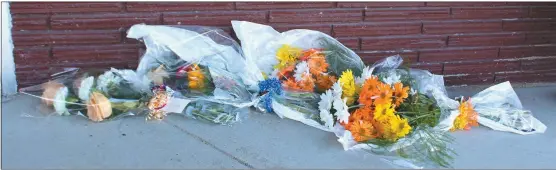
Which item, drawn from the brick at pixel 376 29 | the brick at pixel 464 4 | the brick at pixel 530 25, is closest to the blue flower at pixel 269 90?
the brick at pixel 376 29

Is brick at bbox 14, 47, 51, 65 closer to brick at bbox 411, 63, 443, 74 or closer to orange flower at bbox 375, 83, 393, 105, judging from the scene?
orange flower at bbox 375, 83, 393, 105

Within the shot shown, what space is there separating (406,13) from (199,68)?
47.5 inches

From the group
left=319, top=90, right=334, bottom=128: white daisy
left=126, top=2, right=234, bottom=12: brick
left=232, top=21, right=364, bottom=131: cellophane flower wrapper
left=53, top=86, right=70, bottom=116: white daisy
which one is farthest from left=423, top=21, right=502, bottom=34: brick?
left=53, top=86, right=70, bottom=116: white daisy

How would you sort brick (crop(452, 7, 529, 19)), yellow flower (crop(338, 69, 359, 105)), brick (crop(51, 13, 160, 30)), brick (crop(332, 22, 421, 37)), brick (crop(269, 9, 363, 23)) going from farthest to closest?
1. brick (crop(452, 7, 529, 19))
2. brick (crop(332, 22, 421, 37))
3. brick (crop(269, 9, 363, 23))
4. brick (crop(51, 13, 160, 30))
5. yellow flower (crop(338, 69, 359, 105))

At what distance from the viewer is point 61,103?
275 centimetres

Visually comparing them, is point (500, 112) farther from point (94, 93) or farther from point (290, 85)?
point (94, 93)

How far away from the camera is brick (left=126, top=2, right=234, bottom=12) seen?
9.96 ft

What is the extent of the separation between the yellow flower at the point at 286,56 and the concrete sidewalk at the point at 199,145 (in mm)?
313

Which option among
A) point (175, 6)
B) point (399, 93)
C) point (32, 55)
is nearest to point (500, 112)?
point (399, 93)

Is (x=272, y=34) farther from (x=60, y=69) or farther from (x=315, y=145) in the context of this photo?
(x=60, y=69)

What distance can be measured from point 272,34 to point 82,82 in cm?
99

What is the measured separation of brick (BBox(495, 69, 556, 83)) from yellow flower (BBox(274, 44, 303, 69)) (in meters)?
1.35

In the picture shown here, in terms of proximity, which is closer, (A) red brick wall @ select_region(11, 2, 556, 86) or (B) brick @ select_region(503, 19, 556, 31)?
(A) red brick wall @ select_region(11, 2, 556, 86)

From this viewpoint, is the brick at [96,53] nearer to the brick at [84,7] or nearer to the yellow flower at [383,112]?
the brick at [84,7]
